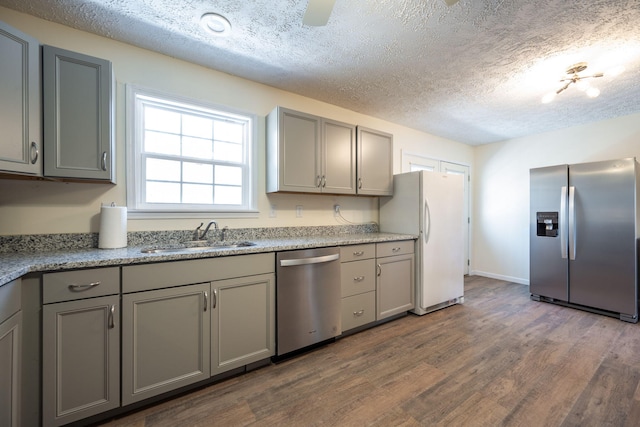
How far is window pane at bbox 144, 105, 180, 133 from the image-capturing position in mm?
2188

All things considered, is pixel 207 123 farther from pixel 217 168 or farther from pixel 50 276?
pixel 50 276

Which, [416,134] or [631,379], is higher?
[416,134]

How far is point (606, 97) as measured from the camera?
2861mm

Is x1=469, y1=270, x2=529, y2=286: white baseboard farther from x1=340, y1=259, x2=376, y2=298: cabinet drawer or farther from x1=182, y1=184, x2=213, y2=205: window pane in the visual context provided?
x1=182, y1=184, x2=213, y2=205: window pane

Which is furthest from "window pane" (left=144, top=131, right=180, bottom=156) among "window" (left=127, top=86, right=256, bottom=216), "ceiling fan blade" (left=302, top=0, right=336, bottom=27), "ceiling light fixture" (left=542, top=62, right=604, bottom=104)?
"ceiling light fixture" (left=542, top=62, right=604, bottom=104)

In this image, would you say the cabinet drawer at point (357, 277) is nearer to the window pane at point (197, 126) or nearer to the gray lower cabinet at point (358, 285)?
the gray lower cabinet at point (358, 285)

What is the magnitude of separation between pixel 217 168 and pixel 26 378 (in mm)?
1801

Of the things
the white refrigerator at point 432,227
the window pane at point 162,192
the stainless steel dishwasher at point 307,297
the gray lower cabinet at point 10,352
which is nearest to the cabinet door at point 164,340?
the gray lower cabinet at point 10,352

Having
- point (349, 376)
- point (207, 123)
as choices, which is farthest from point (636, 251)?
point (207, 123)

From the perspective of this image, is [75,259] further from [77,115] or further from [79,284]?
[77,115]

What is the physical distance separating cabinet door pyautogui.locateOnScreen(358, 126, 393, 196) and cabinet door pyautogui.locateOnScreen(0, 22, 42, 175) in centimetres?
254

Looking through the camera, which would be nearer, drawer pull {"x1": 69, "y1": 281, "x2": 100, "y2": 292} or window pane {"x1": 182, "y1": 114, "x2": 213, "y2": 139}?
drawer pull {"x1": 69, "y1": 281, "x2": 100, "y2": 292}

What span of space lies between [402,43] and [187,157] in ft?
6.61

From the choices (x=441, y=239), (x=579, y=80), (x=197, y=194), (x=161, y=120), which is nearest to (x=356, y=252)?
(x=441, y=239)
